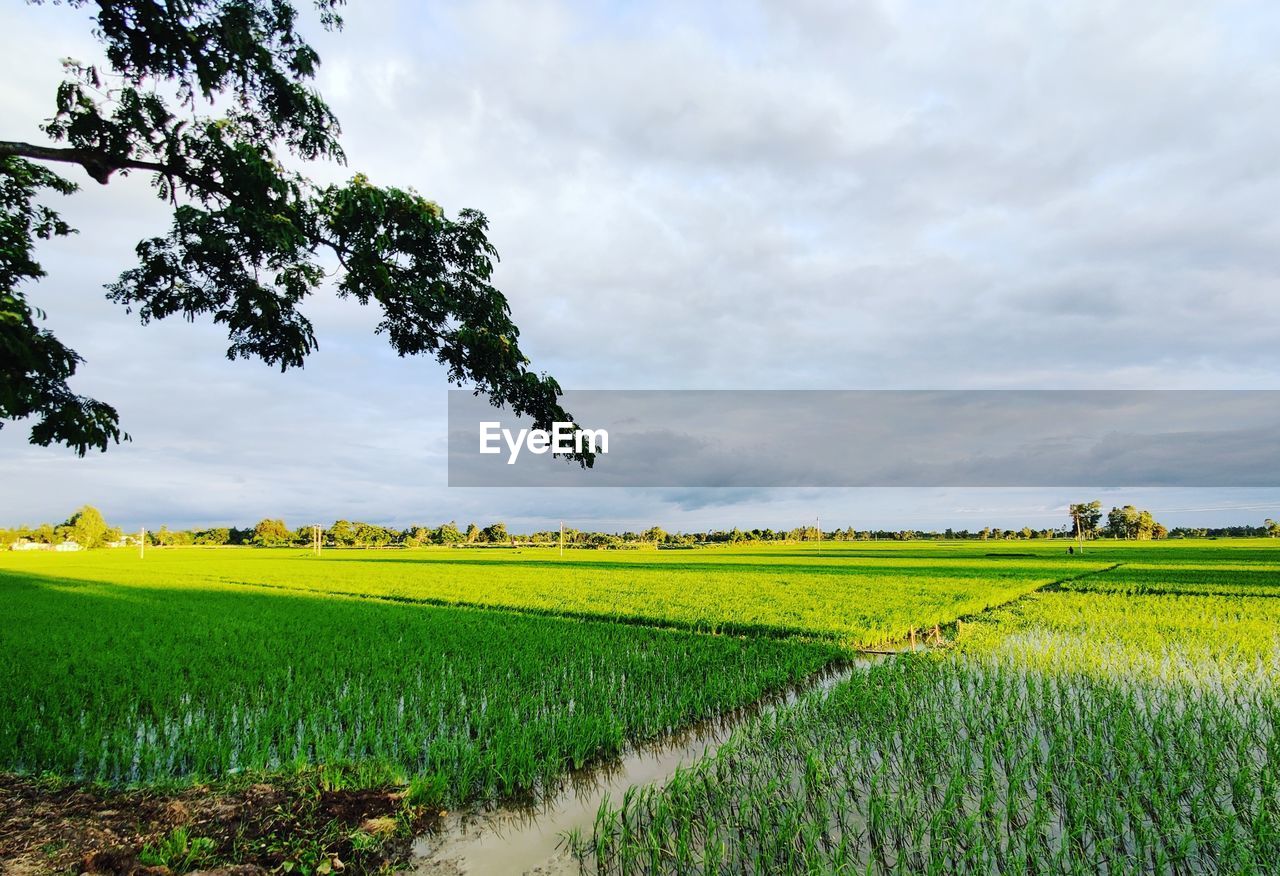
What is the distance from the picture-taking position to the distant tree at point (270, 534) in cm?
11562

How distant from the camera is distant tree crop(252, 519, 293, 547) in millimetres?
115625

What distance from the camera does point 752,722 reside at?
6.77 m

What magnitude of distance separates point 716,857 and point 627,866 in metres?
0.65

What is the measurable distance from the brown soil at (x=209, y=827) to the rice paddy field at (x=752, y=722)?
47 cm

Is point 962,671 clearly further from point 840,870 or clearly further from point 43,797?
point 43,797

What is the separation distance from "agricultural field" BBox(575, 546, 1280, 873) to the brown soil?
1678mm

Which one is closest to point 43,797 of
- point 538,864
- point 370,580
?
point 538,864

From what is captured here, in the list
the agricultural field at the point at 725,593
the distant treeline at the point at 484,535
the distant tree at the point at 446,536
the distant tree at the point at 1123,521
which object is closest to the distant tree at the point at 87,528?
the distant treeline at the point at 484,535

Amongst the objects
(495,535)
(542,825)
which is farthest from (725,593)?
(495,535)

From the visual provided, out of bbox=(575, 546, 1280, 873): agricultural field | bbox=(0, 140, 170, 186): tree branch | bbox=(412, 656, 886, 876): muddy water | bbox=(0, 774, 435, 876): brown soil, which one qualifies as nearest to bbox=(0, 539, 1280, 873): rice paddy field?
bbox=(575, 546, 1280, 873): agricultural field

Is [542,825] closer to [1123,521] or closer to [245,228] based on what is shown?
[245,228]

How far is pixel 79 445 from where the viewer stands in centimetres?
496

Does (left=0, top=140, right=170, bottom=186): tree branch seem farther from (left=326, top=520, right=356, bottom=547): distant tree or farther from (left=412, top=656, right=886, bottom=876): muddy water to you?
(left=326, top=520, right=356, bottom=547): distant tree

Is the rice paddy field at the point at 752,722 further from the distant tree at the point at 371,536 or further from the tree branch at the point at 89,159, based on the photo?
the distant tree at the point at 371,536
